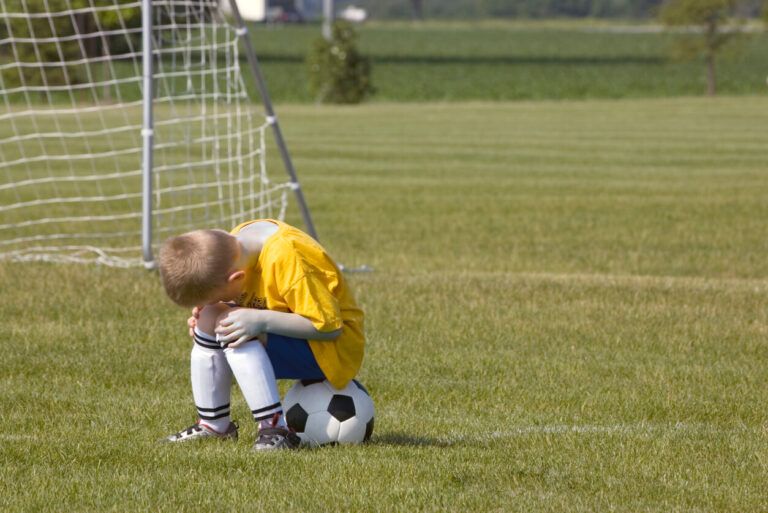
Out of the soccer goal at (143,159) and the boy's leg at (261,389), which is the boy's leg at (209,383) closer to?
the boy's leg at (261,389)

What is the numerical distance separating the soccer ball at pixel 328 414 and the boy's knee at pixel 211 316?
0.47 meters

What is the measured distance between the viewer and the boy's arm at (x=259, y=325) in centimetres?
484

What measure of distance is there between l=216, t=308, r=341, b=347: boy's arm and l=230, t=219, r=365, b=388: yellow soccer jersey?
4 cm

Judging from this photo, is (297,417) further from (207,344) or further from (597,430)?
(597,430)

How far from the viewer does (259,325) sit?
4867mm

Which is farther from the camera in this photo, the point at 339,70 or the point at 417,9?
the point at 417,9

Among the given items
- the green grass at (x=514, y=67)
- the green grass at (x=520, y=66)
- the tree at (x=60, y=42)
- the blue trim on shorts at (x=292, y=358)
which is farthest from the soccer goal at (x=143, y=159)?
the green grass at (x=520, y=66)

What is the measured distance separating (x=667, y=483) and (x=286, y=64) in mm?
65893

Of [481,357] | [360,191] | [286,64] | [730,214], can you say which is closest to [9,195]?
[360,191]

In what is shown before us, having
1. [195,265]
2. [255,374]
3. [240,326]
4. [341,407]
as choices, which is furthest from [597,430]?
[195,265]

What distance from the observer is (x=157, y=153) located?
21.9 meters

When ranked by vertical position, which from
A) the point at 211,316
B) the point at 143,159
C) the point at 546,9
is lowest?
the point at 546,9

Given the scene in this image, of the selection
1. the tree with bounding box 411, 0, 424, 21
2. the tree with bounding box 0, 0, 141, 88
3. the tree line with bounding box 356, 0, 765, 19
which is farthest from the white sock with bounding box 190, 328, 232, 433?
the tree with bounding box 411, 0, 424, 21

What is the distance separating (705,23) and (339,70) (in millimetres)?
15307
